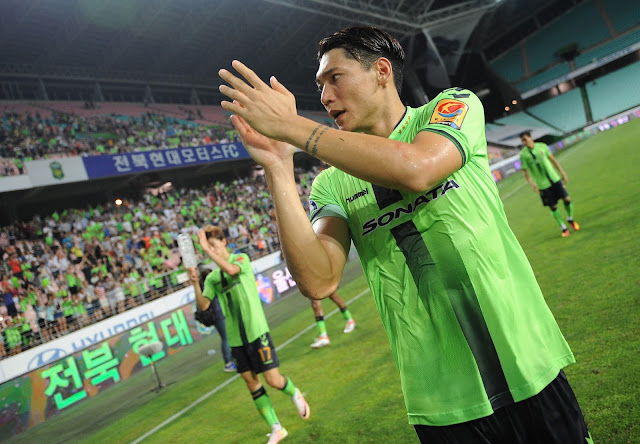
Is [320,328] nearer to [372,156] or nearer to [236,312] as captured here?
[236,312]

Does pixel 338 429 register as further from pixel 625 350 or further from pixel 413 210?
pixel 413 210

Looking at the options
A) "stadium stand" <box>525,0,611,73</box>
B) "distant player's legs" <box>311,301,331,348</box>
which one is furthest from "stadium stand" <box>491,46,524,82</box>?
"distant player's legs" <box>311,301,331,348</box>

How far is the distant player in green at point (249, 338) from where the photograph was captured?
5.19m

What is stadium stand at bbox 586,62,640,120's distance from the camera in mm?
39594

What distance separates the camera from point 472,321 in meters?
1.56

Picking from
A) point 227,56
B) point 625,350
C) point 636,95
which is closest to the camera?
point 625,350

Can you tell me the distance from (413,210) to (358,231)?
0.80ft

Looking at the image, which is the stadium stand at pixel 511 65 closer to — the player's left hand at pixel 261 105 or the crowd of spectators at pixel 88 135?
the crowd of spectators at pixel 88 135

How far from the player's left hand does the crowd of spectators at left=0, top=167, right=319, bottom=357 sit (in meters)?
12.2

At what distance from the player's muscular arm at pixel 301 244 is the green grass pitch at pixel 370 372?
244 centimetres

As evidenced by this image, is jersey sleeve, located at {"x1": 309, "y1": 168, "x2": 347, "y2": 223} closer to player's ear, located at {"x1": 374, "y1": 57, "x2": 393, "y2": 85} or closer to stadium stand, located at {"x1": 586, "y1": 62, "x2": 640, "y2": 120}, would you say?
player's ear, located at {"x1": 374, "y1": 57, "x2": 393, "y2": 85}

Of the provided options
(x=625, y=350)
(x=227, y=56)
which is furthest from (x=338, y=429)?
(x=227, y=56)

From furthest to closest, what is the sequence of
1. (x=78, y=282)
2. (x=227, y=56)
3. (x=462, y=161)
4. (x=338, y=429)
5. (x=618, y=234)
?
(x=227, y=56) < (x=78, y=282) < (x=618, y=234) < (x=338, y=429) < (x=462, y=161)

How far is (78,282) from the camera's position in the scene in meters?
14.9
